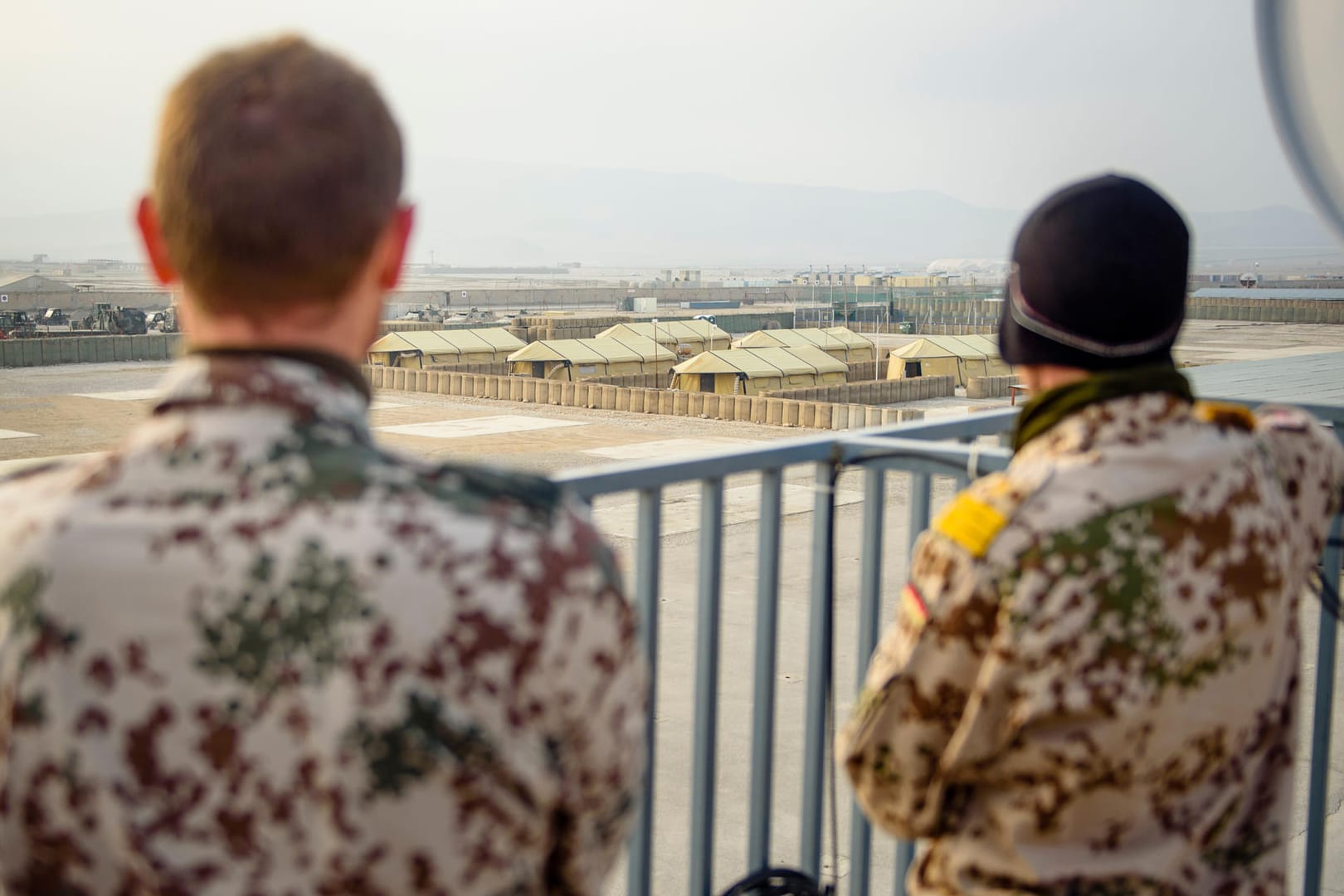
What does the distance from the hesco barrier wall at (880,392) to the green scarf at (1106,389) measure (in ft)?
138

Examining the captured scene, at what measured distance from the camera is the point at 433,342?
5684cm

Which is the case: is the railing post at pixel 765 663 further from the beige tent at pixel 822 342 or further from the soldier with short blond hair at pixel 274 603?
the beige tent at pixel 822 342

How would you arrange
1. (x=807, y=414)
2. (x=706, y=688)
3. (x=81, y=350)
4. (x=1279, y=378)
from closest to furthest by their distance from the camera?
1. (x=706, y=688)
2. (x=1279, y=378)
3. (x=807, y=414)
4. (x=81, y=350)

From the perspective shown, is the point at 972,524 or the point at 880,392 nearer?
the point at 972,524

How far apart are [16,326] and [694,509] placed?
63.1 meters

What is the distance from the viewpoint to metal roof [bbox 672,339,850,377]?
4803 cm

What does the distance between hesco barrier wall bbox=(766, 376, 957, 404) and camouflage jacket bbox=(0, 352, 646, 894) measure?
4268 centimetres

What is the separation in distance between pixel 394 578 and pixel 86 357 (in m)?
65.4

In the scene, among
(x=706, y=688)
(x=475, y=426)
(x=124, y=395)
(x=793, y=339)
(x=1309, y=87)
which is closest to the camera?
(x=1309, y=87)

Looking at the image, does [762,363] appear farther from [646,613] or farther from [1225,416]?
[1225,416]

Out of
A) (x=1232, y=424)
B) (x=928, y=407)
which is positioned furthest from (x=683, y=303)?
(x=1232, y=424)

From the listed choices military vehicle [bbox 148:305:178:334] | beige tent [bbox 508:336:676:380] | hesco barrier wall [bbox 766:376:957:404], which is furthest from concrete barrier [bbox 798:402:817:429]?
military vehicle [bbox 148:305:178:334]

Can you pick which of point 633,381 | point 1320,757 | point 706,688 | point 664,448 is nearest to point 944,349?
point 633,381

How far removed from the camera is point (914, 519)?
10.5 ft
